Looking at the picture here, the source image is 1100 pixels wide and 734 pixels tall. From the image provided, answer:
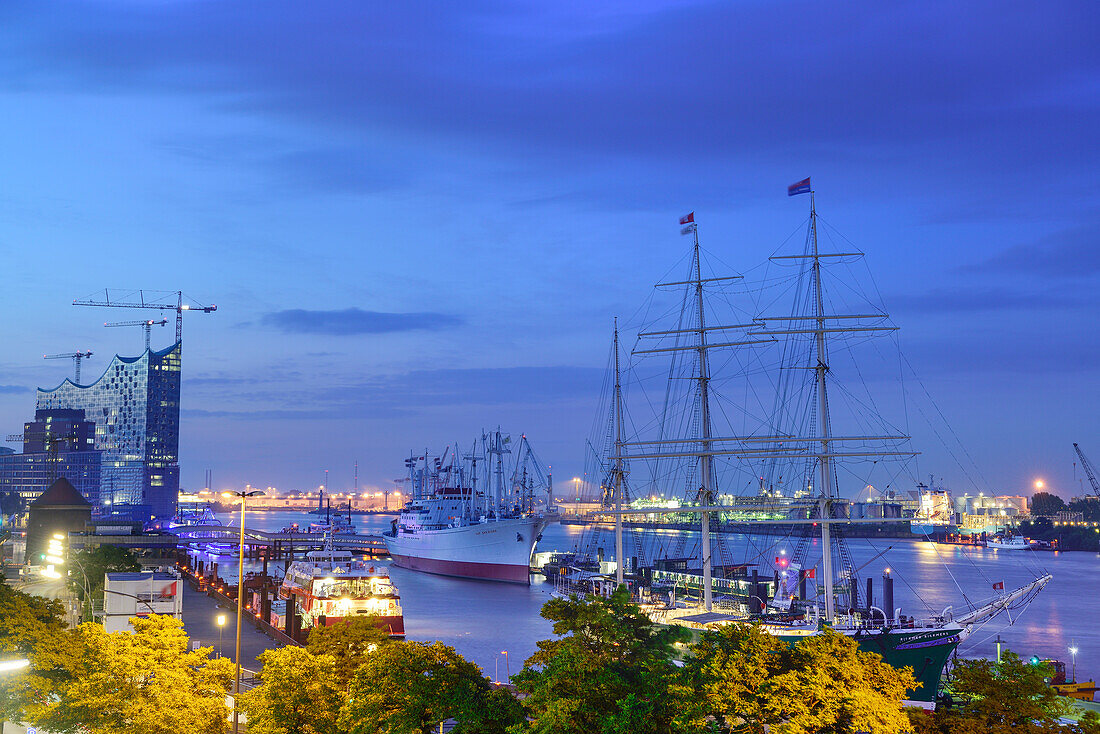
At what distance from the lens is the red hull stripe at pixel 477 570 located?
→ 11612 centimetres

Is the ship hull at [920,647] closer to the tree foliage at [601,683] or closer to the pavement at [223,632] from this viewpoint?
the tree foliage at [601,683]

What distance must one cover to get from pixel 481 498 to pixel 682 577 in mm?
68896

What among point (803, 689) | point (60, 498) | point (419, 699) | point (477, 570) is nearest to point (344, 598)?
point (419, 699)

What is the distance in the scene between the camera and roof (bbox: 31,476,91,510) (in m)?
105

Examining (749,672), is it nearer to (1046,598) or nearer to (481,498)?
(1046,598)

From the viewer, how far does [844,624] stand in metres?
48.7

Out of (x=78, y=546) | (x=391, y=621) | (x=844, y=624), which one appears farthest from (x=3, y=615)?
(x=78, y=546)

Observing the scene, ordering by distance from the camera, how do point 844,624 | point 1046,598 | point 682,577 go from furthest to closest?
point 1046,598 < point 682,577 < point 844,624

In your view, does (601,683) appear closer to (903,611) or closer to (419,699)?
(419,699)

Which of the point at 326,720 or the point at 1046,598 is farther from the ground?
the point at 326,720

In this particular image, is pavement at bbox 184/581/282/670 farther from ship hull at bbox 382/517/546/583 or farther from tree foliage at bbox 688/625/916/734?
ship hull at bbox 382/517/546/583

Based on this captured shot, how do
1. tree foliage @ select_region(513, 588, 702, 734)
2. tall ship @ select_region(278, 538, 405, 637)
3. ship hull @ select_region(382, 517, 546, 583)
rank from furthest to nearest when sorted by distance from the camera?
ship hull @ select_region(382, 517, 546, 583) < tall ship @ select_region(278, 538, 405, 637) < tree foliage @ select_region(513, 588, 702, 734)

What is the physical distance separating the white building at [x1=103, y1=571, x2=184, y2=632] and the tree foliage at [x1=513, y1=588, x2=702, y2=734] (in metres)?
23.7

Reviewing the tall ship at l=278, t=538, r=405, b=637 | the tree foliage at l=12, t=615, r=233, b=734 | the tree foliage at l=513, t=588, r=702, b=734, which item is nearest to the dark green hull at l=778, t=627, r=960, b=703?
the tree foliage at l=513, t=588, r=702, b=734
